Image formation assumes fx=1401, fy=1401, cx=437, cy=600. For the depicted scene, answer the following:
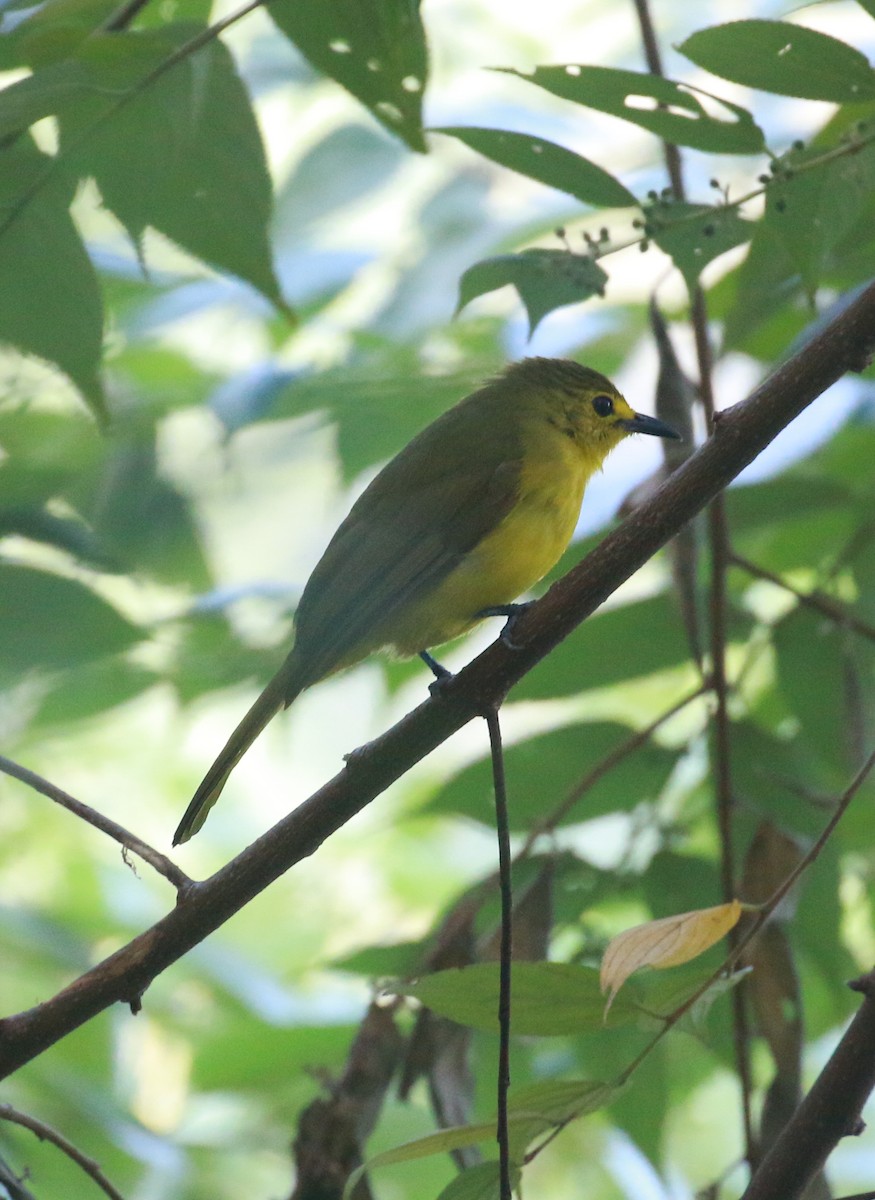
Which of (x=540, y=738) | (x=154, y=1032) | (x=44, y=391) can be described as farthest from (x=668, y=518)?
(x=154, y=1032)

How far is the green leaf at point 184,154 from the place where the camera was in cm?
250

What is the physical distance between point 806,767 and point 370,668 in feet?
5.25

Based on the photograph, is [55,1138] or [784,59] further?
[784,59]

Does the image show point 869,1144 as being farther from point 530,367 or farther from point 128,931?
point 530,367

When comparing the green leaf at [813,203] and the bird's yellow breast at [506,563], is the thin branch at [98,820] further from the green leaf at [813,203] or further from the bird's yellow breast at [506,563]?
the green leaf at [813,203]

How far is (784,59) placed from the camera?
222 centimetres

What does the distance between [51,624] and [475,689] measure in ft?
3.41

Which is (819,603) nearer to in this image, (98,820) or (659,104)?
(659,104)

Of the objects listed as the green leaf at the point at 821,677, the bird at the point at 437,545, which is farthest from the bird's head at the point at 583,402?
the green leaf at the point at 821,677

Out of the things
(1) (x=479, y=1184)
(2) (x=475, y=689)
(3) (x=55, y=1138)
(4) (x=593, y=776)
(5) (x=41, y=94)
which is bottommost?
(1) (x=479, y=1184)

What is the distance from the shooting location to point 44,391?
368 centimetres

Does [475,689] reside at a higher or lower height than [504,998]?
higher

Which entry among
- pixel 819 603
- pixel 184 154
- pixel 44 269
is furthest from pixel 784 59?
pixel 44 269

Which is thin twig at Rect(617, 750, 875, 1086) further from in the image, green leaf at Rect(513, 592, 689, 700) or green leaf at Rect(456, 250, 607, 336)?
green leaf at Rect(513, 592, 689, 700)
